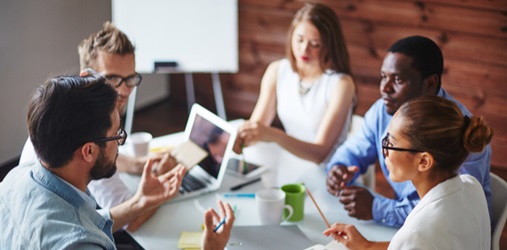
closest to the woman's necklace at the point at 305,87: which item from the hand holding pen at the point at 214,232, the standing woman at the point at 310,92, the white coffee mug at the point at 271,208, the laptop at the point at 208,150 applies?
the standing woman at the point at 310,92

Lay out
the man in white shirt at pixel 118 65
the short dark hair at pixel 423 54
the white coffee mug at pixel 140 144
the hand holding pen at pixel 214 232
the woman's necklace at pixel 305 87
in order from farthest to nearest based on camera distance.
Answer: the woman's necklace at pixel 305 87, the white coffee mug at pixel 140 144, the man in white shirt at pixel 118 65, the short dark hair at pixel 423 54, the hand holding pen at pixel 214 232

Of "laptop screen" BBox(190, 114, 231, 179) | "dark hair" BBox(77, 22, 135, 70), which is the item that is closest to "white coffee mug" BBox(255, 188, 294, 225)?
"laptop screen" BBox(190, 114, 231, 179)

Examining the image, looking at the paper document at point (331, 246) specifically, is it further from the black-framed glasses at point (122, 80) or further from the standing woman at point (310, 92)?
the black-framed glasses at point (122, 80)

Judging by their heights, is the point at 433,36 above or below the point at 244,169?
above

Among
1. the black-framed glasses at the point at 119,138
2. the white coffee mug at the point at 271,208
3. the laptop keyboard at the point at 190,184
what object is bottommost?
the laptop keyboard at the point at 190,184

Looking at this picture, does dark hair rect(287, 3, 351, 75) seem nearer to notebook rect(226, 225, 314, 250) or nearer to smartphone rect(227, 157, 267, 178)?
smartphone rect(227, 157, 267, 178)

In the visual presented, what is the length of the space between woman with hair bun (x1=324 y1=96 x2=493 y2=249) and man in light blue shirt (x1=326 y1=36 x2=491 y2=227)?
31 centimetres

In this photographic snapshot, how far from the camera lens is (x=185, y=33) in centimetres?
353

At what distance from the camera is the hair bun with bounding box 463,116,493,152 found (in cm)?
136

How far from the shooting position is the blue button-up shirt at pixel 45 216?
3.92 feet

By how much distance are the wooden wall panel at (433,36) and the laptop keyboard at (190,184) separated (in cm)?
224

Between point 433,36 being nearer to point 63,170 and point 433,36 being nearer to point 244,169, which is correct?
point 244,169

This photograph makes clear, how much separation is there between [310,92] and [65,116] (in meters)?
1.55

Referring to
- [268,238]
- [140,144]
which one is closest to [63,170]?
[268,238]
